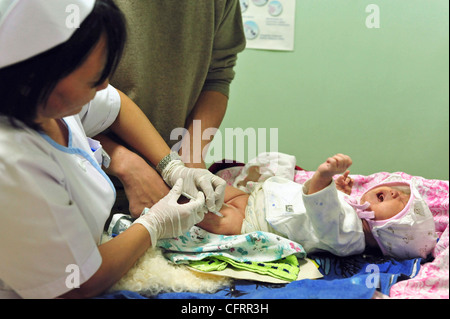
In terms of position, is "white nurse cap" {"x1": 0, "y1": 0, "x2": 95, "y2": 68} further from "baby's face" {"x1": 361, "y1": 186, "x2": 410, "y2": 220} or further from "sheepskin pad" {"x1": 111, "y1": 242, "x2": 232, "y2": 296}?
"baby's face" {"x1": 361, "y1": 186, "x2": 410, "y2": 220}

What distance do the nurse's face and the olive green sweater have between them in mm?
428

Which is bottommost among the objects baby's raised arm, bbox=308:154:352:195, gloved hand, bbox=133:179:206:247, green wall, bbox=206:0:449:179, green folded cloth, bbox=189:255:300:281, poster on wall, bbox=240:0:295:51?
green folded cloth, bbox=189:255:300:281

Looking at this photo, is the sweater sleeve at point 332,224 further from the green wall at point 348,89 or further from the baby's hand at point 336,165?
the green wall at point 348,89

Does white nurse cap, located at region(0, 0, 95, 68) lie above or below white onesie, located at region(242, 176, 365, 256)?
above

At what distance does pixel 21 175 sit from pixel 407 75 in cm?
109

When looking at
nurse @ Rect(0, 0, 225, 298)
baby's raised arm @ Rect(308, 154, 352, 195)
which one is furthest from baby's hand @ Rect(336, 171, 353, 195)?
nurse @ Rect(0, 0, 225, 298)

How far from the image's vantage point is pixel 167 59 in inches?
41.1

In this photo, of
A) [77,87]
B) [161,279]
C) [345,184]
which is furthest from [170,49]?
[345,184]

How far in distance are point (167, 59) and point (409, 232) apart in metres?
0.89

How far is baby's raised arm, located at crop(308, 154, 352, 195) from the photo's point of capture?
3.16 ft

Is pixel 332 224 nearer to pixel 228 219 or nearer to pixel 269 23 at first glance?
pixel 228 219

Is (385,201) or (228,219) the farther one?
(385,201)

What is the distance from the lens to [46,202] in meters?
0.58

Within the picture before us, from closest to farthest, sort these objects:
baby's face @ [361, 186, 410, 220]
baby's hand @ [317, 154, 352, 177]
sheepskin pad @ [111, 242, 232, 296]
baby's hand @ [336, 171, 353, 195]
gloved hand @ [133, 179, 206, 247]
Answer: sheepskin pad @ [111, 242, 232, 296] < gloved hand @ [133, 179, 206, 247] < baby's hand @ [317, 154, 352, 177] < baby's face @ [361, 186, 410, 220] < baby's hand @ [336, 171, 353, 195]
